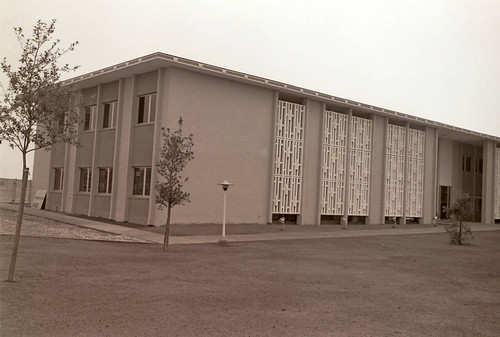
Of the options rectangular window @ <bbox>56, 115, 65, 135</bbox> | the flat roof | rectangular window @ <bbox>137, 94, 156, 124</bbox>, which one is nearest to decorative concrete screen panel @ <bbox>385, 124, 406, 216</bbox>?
the flat roof

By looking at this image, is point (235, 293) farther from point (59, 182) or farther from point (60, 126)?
point (59, 182)

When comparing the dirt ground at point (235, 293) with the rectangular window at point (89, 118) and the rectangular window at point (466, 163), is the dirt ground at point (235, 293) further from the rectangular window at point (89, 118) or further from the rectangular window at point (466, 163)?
the rectangular window at point (466, 163)

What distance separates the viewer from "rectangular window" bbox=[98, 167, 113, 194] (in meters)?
25.9

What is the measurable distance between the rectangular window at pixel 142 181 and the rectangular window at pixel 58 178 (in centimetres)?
848

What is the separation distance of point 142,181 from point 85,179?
20.7 ft

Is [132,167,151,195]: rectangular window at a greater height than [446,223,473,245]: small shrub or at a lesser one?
greater

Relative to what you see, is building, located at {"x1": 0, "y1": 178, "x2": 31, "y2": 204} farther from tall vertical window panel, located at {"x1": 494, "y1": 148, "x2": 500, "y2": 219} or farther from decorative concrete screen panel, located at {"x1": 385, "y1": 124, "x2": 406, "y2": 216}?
tall vertical window panel, located at {"x1": 494, "y1": 148, "x2": 500, "y2": 219}

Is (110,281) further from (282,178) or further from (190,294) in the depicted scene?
(282,178)

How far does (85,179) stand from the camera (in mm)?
28219

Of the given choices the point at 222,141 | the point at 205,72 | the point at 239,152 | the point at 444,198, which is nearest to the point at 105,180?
the point at 222,141

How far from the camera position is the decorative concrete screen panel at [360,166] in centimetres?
3128

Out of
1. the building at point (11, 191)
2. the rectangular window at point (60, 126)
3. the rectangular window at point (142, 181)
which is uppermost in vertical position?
the rectangular window at point (60, 126)

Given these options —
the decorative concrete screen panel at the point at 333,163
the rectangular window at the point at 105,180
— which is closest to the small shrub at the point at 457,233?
the decorative concrete screen panel at the point at 333,163

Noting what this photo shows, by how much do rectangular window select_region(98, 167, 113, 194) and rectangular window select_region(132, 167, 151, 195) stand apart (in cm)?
241
